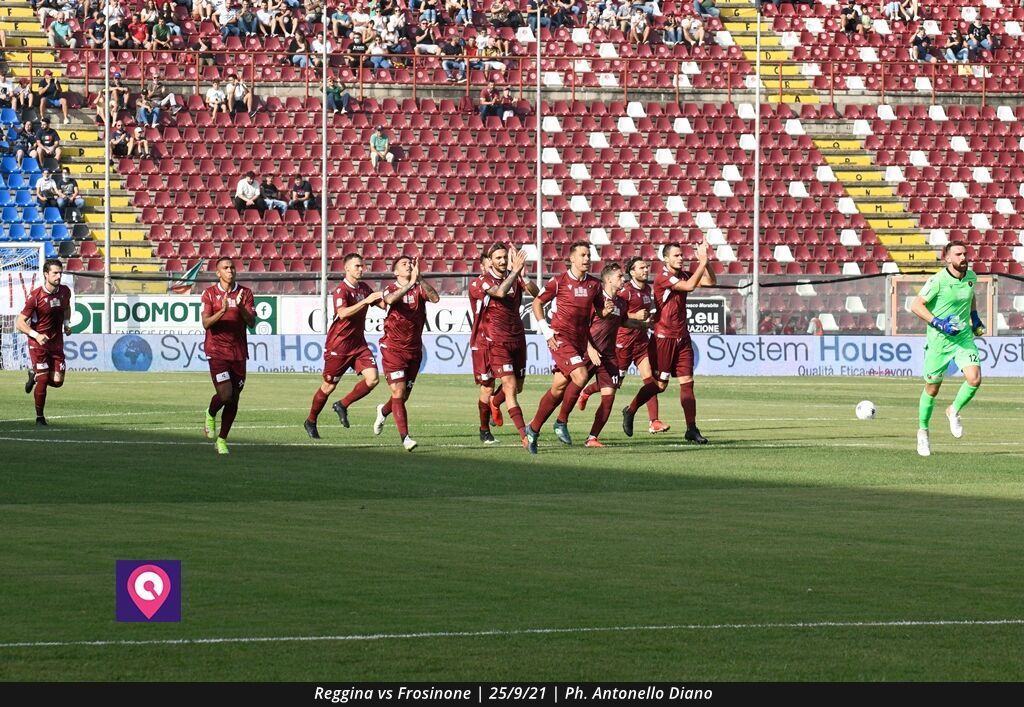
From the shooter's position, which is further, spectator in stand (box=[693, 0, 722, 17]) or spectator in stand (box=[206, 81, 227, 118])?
spectator in stand (box=[693, 0, 722, 17])

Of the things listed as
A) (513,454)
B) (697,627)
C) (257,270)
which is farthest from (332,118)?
(697,627)

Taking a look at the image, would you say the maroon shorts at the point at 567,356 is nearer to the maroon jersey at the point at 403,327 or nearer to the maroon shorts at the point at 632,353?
the maroon jersey at the point at 403,327

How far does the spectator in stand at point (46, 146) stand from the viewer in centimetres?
5044

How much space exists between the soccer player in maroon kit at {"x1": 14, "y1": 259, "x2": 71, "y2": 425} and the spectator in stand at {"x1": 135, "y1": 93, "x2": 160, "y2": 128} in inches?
1067

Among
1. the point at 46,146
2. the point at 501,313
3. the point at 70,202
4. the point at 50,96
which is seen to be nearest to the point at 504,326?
the point at 501,313

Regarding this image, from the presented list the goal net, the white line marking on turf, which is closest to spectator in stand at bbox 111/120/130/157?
the goal net

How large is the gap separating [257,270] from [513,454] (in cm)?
2949

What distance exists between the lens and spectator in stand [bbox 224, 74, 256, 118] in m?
52.8

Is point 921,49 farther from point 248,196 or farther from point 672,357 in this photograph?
point 672,357

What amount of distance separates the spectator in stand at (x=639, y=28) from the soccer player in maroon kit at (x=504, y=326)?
122 ft

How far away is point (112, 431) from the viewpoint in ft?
78.0

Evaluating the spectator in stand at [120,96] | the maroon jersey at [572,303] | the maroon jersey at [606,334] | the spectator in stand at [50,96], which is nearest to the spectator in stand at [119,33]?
the spectator in stand at [120,96]

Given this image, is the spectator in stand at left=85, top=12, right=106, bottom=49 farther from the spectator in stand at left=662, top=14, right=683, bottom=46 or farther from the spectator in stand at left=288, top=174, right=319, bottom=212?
the spectator in stand at left=662, top=14, right=683, bottom=46

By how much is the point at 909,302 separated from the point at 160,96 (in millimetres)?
22046
